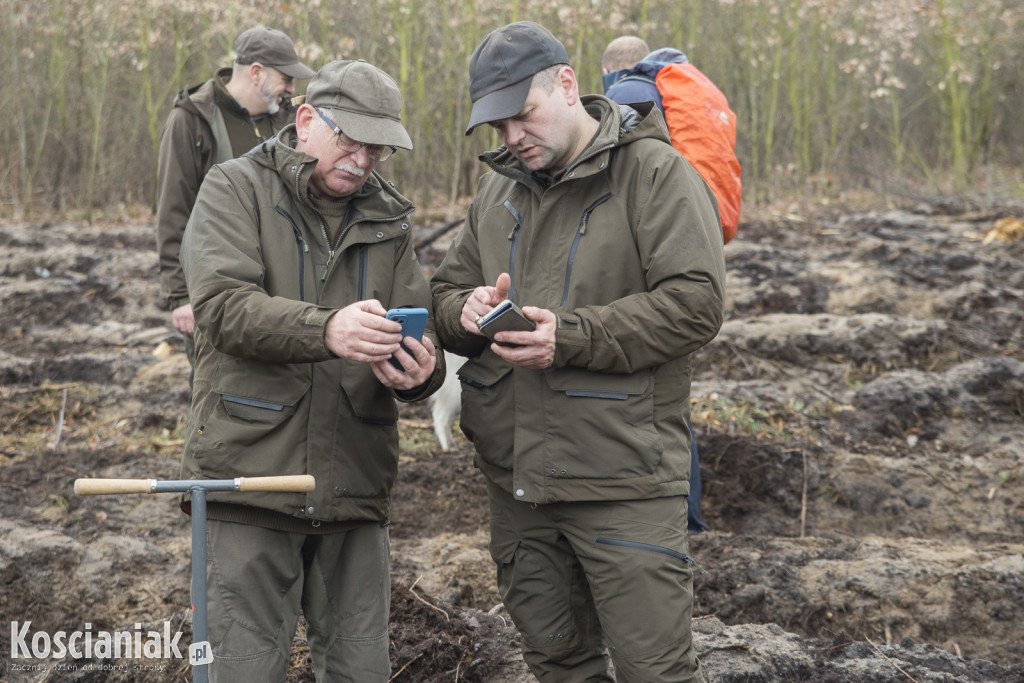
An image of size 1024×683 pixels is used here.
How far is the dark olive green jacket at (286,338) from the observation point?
2.39m

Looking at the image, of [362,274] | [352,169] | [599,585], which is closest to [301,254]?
[362,274]

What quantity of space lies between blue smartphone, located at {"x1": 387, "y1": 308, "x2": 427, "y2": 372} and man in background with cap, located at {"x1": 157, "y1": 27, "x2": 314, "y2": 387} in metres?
1.83

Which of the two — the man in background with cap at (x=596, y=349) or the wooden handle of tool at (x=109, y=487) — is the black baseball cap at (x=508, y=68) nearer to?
the man in background with cap at (x=596, y=349)

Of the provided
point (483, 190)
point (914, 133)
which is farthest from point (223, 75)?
point (914, 133)

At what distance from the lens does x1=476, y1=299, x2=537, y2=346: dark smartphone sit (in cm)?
230

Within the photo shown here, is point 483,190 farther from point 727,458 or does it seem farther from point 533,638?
point 727,458

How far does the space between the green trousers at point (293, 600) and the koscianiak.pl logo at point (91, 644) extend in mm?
1156

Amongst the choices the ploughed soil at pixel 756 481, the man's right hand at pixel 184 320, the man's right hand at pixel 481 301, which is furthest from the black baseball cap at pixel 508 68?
the ploughed soil at pixel 756 481

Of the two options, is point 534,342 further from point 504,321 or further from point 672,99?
point 672,99

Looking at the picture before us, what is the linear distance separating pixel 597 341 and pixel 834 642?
88.0 inches

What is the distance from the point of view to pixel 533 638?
2693mm

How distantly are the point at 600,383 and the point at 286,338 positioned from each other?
0.84 meters

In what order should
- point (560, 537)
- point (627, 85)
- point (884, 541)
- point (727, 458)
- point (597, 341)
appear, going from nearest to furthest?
1. point (597, 341)
2. point (560, 537)
3. point (627, 85)
4. point (884, 541)
5. point (727, 458)

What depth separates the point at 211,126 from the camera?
4.21m
